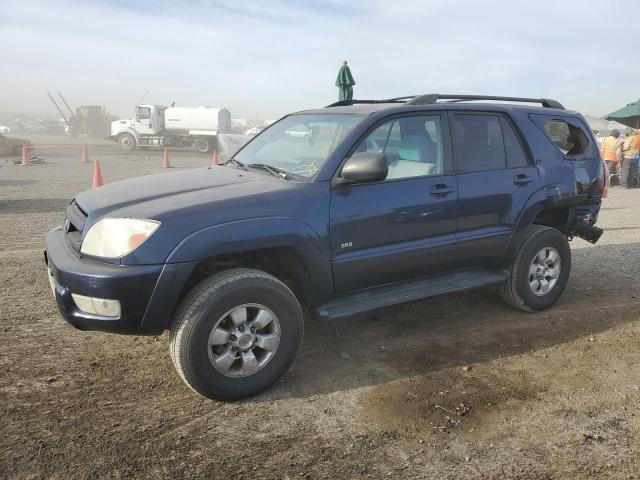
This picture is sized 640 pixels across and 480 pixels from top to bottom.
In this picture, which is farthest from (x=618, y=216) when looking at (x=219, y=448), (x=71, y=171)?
(x=71, y=171)

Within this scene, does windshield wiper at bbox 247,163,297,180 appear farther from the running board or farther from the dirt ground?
the dirt ground

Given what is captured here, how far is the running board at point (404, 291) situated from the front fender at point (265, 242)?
143 mm

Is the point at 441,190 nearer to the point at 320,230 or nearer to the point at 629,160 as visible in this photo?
the point at 320,230

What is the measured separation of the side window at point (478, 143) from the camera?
13.4 feet

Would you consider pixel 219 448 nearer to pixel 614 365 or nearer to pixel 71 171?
pixel 614 365

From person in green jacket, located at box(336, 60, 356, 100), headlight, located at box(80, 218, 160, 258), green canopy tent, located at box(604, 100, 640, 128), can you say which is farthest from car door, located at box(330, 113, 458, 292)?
green canopy tent, located at box(604, 100, 640, 128)

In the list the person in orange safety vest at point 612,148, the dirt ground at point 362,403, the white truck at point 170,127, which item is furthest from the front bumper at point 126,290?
the white truck at point 170,127

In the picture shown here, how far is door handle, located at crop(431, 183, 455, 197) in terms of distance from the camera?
3.81m

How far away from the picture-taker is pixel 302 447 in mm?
2697

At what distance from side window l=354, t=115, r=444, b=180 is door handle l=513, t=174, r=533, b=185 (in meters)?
Result: 0.78

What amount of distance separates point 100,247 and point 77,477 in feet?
4.00

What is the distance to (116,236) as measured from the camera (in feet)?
9.67

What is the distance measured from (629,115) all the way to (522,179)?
15.9 m

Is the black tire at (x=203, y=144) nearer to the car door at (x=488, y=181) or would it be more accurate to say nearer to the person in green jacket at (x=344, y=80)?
the person in green jacket at (x=344, y=80)
